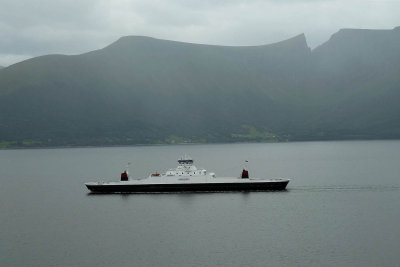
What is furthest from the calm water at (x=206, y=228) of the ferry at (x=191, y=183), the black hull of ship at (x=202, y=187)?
the ferry at (x=191, y=183)

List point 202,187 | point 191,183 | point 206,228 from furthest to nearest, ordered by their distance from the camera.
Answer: point 202,187 → point 191,183 → point 206,228

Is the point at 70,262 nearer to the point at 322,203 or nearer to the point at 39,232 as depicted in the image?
the point at 39,232

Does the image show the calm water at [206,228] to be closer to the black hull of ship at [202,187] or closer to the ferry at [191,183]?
the black hull of ship at [202,187]

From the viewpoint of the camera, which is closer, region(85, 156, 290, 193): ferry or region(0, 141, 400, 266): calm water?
region(0, 141, 400, 266): calm water

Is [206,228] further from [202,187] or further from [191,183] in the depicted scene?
[202,187]

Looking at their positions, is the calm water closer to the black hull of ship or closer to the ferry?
the black hull of ship

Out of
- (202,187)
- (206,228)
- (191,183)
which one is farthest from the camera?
(202,187)

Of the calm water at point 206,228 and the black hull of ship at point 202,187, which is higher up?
the black hull of ship at point 202,187

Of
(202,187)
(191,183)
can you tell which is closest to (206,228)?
(191,183)

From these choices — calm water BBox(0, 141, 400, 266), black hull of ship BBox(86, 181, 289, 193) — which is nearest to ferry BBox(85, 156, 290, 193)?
black hull of ship BBox(86, 181, 289, 193)

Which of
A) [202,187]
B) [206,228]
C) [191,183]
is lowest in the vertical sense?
[206,228]

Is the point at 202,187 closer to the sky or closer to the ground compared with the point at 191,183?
closer to the ground

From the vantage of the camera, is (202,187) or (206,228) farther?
(202,187)

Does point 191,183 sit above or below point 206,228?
above
